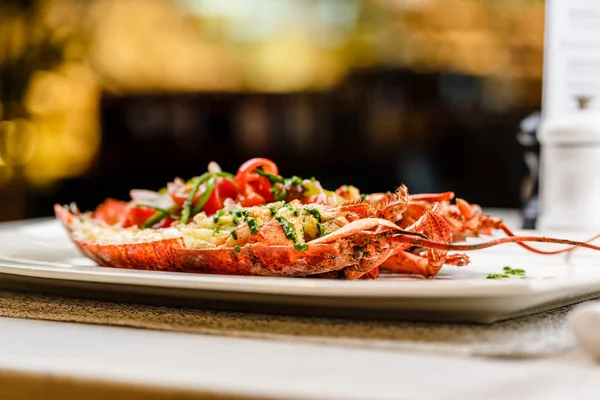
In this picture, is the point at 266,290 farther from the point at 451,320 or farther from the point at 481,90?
the point at 481,90

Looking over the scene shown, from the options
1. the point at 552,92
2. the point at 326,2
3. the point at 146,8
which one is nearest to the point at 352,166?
the point at 326,2

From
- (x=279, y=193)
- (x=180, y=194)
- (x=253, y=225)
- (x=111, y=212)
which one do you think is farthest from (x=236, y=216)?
(x=111, y=212)

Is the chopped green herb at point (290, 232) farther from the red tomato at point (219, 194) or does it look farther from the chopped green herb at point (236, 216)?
the red tomato at point (219, 194)

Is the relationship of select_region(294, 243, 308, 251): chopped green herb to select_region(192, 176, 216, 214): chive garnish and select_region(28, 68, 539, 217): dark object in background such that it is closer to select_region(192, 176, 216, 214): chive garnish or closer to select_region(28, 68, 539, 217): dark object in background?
select_region(192, 176, 216, 214): chive garnish

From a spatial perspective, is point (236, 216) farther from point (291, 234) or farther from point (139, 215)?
point (139, 215)

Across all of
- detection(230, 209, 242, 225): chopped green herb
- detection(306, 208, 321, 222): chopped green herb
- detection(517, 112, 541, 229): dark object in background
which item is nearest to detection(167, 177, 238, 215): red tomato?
detection(230, 209, 242, 225): chopped green herb

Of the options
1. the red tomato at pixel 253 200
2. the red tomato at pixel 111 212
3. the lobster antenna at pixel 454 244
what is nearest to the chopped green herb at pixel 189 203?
the red tomato at pixel 253 200
